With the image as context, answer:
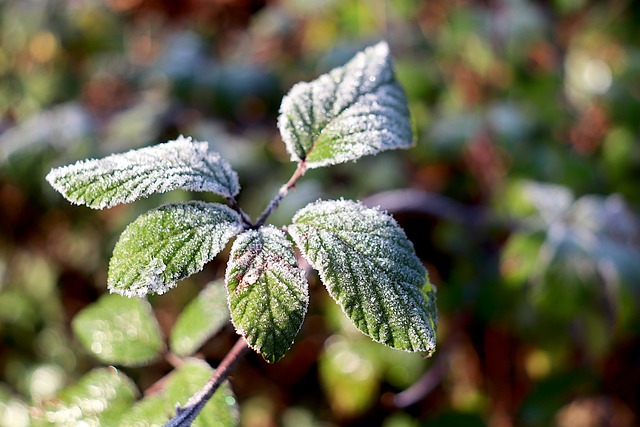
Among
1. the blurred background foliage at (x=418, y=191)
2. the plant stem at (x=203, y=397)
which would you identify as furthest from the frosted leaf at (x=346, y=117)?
the blurred background foliage at (x=418, y=191)

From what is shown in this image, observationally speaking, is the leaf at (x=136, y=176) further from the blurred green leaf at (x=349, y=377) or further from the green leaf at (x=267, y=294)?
the blurred green leaf at (x=349, y=377)

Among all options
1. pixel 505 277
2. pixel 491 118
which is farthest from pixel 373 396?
pixel 491 118

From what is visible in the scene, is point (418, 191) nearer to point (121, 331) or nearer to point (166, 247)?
point (121, 331)

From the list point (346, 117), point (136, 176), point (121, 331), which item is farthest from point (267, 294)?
point (121, 331)

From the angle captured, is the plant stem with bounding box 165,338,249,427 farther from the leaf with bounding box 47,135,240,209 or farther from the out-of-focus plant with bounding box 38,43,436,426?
the leaf with bounding box 47,135,240,209

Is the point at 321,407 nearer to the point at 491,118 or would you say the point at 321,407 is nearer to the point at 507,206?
the point at 507,206

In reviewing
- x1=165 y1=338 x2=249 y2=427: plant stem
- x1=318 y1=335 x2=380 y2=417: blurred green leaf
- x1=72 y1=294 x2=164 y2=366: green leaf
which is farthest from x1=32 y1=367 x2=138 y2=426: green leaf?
x1=318 y1=335 x2=380 y2=417: blurred green leaf
